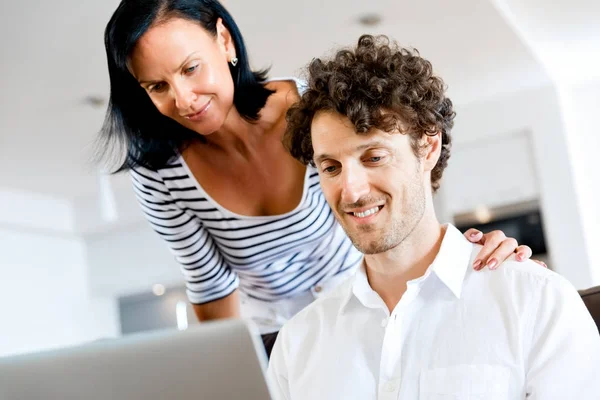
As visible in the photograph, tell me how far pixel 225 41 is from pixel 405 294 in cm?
77

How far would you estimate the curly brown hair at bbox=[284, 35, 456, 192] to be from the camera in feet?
4.69

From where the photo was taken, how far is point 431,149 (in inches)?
60.4

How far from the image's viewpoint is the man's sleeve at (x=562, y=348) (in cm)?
117

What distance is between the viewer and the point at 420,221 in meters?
Answer: 1.44

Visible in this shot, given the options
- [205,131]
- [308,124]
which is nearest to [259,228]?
[205,131]

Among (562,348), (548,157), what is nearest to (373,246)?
(562,348)

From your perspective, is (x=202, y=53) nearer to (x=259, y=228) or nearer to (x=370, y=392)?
(x=259, y=228)

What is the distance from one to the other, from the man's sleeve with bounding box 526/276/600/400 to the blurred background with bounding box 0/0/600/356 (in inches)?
91.9

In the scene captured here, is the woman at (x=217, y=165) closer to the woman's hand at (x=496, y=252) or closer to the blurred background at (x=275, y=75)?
the woman's hand at (x=496, y=252)

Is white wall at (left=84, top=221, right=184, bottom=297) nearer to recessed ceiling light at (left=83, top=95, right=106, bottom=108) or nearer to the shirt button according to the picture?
recessed ceiling light at (left=83, top=95, right=106, bottom=108)

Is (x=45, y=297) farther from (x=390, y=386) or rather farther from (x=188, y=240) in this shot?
(x=390, y=386)

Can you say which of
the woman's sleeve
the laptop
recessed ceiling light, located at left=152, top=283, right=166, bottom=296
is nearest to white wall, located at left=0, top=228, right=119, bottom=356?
recessed ceiling light, located at left=152, top=283, right=166, bottom=296

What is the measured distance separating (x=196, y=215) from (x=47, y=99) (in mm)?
2831

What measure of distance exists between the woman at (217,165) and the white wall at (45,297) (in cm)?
436
